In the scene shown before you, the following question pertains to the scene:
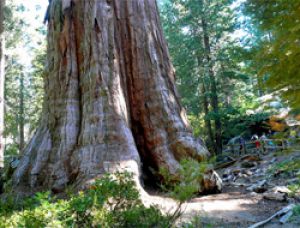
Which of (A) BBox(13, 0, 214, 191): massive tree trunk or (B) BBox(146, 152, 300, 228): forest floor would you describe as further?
(A) BBox(13, 0, 214, 191): massive tree trunk

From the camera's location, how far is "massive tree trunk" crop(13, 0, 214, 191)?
17.4 feet

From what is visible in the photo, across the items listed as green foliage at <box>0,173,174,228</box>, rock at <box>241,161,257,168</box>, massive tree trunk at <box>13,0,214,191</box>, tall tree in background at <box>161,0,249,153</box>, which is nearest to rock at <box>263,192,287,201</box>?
massive tree trunk at <box>13,0,214,191</box>

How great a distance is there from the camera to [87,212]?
7.73ft

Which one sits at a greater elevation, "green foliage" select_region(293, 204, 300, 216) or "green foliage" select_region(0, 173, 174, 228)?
"green foliage" select_region(0, 173, 174, 228)

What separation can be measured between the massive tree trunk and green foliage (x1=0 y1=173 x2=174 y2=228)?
1967 millimetres

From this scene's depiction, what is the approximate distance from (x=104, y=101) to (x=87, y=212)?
352cm

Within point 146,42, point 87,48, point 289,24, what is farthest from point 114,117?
point 289,24

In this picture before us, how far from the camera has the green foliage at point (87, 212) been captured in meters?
1.89

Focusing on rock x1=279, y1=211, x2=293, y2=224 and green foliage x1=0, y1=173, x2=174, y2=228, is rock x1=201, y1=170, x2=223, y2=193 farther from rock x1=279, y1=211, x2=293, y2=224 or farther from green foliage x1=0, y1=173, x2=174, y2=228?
green foliage x1=0, y1=173, x2=174, y2=228

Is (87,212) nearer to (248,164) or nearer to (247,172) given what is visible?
(247,172)

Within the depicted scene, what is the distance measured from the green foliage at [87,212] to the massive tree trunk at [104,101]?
1967 millimetres

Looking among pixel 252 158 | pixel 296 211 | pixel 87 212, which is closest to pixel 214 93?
pixel 252 158

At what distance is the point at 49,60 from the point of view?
22.9 feet

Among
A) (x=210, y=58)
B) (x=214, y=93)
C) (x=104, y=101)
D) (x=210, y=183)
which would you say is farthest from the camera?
(x=210, y=58)
